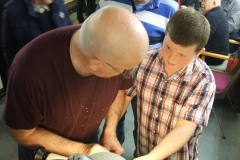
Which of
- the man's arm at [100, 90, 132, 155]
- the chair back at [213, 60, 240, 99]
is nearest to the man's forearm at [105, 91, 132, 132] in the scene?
the man's arm at [100, 90, 132, 155]

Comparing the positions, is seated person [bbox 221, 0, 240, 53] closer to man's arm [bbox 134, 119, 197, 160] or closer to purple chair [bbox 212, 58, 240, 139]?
purple chair [bbox 212, 58, 240, 139]

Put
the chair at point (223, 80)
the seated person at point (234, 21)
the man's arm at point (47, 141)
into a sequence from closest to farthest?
the man's arm at point (47, 141) → the chair at point (223, 80) → the seated person at point (234, 21)

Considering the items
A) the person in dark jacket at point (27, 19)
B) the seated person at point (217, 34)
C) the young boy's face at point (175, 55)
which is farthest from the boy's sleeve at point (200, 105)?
the seated person at point (217, 34)

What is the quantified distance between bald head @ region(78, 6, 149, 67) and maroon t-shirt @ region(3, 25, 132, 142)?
0.58 feet

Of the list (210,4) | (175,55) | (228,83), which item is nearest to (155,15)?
(175,55)

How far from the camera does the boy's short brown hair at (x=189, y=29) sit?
1062mm

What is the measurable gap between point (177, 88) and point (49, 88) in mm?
594

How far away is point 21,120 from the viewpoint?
0.90 metres

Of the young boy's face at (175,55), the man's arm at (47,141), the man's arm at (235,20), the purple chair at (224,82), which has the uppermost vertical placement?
the young boy's face at (175,55)

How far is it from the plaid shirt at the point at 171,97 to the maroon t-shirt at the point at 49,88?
296mm

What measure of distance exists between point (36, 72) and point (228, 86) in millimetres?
1972

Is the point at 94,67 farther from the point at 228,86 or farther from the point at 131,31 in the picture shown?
the point at 228,86

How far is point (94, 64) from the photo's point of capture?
81cm

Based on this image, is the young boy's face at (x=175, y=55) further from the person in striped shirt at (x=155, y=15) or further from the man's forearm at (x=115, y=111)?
the person in striped shirt at (x=155, y=15)
